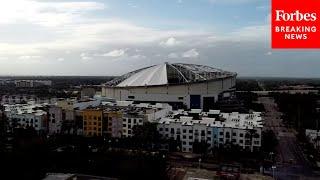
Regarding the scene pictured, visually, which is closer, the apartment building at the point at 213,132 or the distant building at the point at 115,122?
the apartment building at the point at 213,132

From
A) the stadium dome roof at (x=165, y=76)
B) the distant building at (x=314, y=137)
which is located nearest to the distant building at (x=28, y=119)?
the stadium dome roof at (x=165, y=76)

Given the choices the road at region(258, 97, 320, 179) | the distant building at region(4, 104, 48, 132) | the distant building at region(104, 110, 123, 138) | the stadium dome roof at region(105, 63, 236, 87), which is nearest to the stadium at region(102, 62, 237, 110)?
the stadium dome roof at region(105, 63, 236, 87)

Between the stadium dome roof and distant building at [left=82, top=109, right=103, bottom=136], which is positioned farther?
the stadium dome roof

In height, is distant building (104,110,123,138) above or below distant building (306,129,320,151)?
above

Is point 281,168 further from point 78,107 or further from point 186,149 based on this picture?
point 78,107

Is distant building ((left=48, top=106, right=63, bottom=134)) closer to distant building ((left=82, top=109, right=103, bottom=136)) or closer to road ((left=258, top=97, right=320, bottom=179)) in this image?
distant building ((left=82, top=109, right=103, bottom=136))

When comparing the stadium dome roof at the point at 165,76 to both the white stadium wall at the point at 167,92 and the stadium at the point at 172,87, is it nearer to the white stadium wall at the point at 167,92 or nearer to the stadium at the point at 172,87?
the stadium at the point at 172,87

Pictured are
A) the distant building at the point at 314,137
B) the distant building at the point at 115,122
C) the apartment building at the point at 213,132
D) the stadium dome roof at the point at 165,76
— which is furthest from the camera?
the stadium dome roof at the point at 165,76

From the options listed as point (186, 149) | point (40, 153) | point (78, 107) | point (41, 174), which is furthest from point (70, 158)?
point (78, 107)
